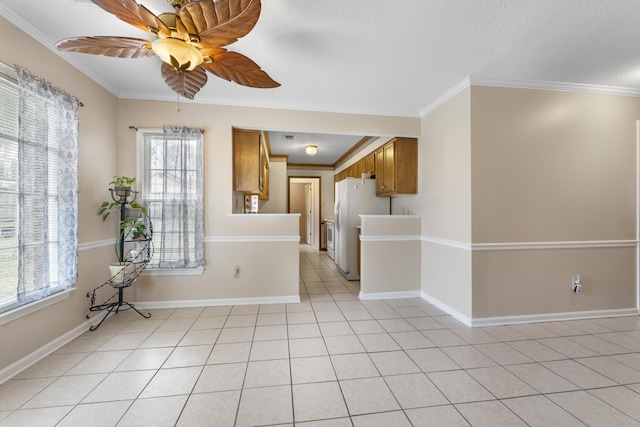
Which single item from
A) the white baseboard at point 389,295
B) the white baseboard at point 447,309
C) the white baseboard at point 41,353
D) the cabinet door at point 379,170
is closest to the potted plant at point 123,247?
the white baseboard at point 41,353

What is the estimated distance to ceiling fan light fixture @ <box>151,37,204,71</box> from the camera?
151 cm

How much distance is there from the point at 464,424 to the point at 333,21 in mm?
2649

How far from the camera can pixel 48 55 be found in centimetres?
209

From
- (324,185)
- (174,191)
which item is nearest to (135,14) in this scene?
(174,191)

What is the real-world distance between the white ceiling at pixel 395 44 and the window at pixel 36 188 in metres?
0.49

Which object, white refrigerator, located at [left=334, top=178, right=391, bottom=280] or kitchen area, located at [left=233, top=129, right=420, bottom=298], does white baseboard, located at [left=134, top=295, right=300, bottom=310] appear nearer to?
kitchen area, located at [left=233, top=129, right=420, bottom=298]

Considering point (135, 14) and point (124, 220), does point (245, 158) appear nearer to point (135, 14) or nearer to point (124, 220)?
point (124, 220)

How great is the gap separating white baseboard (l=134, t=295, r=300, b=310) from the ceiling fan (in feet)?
7.98

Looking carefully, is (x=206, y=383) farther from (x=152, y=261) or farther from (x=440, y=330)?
(x=440, y=330)

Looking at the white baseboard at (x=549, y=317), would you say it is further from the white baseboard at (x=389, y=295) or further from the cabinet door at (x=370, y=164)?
Answer: the cabinet door at (x=370, y=164)

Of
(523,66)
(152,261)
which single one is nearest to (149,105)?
(152,261)

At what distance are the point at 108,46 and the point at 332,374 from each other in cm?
259

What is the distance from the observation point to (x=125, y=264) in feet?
8.92

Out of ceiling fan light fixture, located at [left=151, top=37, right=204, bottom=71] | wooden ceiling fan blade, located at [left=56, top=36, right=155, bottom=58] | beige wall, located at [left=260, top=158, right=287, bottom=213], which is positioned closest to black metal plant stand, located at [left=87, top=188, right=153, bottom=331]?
wooden ceiling fan blade, located at [left=56, top=36, right=155, bottom=58]
